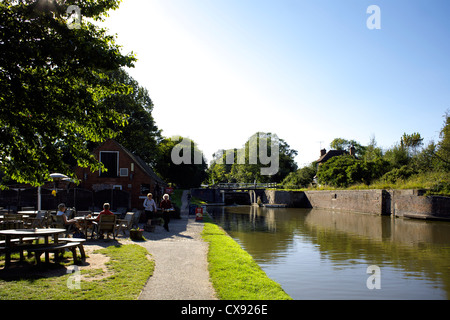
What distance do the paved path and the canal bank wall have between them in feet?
76.6

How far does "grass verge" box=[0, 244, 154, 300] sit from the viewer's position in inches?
242

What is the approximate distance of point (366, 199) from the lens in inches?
1515

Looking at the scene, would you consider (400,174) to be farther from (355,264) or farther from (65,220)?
(65,220)

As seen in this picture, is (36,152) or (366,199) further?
(366,199)

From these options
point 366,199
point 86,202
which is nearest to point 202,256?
point 86,202

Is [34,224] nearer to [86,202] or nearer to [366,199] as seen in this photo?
[86,202]

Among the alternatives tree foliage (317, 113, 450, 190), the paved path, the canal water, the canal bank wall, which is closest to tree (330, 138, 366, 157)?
tree foliage (317, 113, 450, 190)

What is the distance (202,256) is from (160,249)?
1703mm

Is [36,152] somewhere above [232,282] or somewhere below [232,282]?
above

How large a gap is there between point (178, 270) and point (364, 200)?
113ft

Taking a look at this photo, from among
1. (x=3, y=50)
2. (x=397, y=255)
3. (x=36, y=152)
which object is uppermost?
(x=3, y=50)

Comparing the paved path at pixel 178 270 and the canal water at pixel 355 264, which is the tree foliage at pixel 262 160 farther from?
the paved path at pixel 178 270

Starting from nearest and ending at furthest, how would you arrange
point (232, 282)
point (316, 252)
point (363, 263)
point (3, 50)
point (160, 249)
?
1. point (3, 50)
2. point (232, 282)
3. point (160, 249)
4. point (363, 263)
5. point (316, 252)
